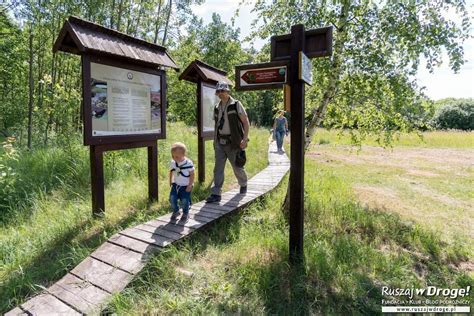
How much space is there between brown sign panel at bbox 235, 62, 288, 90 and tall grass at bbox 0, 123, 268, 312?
2094 mm

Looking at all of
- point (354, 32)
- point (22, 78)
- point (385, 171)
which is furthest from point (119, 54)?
point (22, 78)

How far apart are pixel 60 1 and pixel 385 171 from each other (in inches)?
438

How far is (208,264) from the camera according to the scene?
2732mm

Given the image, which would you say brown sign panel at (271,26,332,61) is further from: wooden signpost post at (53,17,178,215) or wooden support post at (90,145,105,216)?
wooden support post at (90,145,105,216)

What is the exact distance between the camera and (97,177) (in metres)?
3.56

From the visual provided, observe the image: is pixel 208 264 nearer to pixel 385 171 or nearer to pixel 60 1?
pixel 385 171

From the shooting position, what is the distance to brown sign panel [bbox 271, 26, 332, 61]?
2648mm

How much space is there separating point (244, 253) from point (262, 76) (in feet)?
5.72

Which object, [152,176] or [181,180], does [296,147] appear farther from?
[152,176]

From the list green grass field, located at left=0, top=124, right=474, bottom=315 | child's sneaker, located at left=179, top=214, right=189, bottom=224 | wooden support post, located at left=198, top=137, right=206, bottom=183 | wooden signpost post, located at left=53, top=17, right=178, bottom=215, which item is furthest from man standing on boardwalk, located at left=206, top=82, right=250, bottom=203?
wooden support post, located at left=198, top=137, right=206, bottom=183

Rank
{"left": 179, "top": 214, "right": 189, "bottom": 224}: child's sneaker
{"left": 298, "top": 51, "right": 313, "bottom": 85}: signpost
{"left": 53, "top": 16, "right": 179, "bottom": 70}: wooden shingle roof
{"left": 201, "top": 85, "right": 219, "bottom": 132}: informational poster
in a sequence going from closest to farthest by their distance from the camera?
1. {"left": 298, "top": 51, "right": 313, "bottom": 85}: signpost
2. {"left": 53, "top": 16, "right": 179, "bottom": 70}: wooden shingle roof
3. {"left": 179, "top": 214, "right": 189, "bottom": 224}: child's sneaker
4. {"left": 201, "top": 85, "right": 219, "bottom": 132}: informational poster

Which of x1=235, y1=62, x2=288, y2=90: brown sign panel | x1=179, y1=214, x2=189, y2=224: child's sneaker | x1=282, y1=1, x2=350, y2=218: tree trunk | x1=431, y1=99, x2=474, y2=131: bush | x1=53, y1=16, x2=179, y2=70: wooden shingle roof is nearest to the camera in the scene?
x1=235, y1=62, x2=288, y2=90: brown sign panel

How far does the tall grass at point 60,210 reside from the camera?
2.84 meters

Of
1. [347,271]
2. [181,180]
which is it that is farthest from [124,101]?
[347,271]
